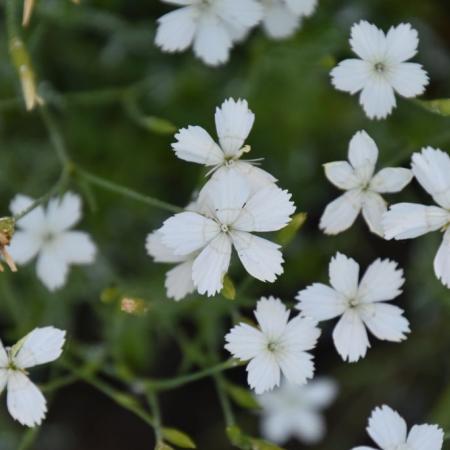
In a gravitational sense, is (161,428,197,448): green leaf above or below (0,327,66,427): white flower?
below

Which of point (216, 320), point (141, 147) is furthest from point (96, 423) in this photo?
point (141, 147)

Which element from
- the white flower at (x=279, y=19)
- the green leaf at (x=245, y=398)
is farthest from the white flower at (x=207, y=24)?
the green leaf at (x=245, y=398)

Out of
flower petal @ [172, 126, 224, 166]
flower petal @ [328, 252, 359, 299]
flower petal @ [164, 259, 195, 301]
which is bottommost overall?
flower petal @ [164, 259, 195, 301]

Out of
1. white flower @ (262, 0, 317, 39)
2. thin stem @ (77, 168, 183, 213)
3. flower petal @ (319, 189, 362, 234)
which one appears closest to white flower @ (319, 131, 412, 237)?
flower petal @ (319, 189, 362, 234)

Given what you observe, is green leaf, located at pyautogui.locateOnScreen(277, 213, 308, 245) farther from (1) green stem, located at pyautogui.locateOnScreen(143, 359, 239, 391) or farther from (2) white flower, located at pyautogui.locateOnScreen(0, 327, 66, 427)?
(2) white flower, located at pyautogui.locateOnScreen(0, 327, 66, 427)

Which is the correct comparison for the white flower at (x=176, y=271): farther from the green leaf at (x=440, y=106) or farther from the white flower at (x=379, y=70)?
the green leaf at (x=440, y=106)
